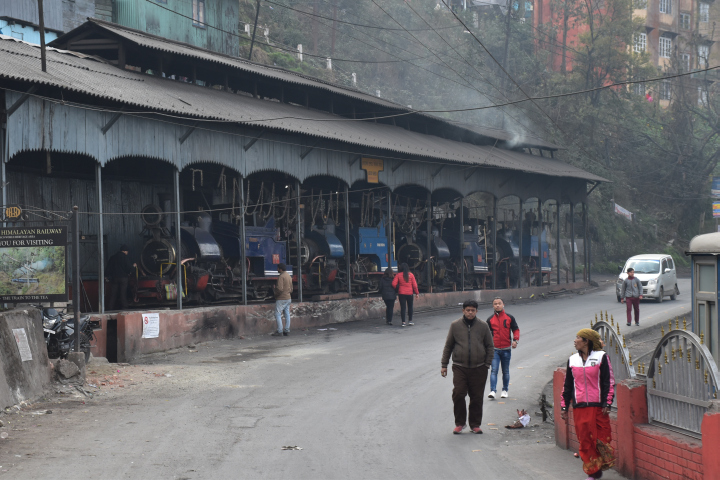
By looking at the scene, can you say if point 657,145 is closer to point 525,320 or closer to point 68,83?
point 525,320

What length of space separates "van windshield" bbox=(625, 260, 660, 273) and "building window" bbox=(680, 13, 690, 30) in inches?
2012

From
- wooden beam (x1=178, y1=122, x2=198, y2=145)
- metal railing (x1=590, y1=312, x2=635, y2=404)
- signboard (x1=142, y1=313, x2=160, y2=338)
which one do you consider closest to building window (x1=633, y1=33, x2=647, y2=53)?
wooden beam (x1=178, y1=122, x2=198, y2=145)

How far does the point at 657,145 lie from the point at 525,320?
41636 mm

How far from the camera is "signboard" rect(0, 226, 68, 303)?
1234cm

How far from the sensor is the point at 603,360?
290 inches

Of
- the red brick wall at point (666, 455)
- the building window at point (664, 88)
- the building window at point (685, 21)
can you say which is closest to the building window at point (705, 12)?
the building window at point (685, 21)

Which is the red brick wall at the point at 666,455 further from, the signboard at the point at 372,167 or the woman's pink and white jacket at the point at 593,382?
the signboard at the point at 372,167

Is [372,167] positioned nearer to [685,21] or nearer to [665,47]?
A: [665,47]

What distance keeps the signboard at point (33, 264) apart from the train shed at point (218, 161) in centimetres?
35

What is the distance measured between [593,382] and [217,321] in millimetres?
13454

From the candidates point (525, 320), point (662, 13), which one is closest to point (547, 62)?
point (662, 13)

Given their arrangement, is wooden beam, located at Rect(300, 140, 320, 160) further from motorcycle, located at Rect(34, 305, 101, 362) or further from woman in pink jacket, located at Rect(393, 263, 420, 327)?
motorcycle, located at Rect(34, 305, 101, 362)

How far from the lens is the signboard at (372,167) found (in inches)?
1061

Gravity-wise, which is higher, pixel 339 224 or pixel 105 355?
pixel 339 224
